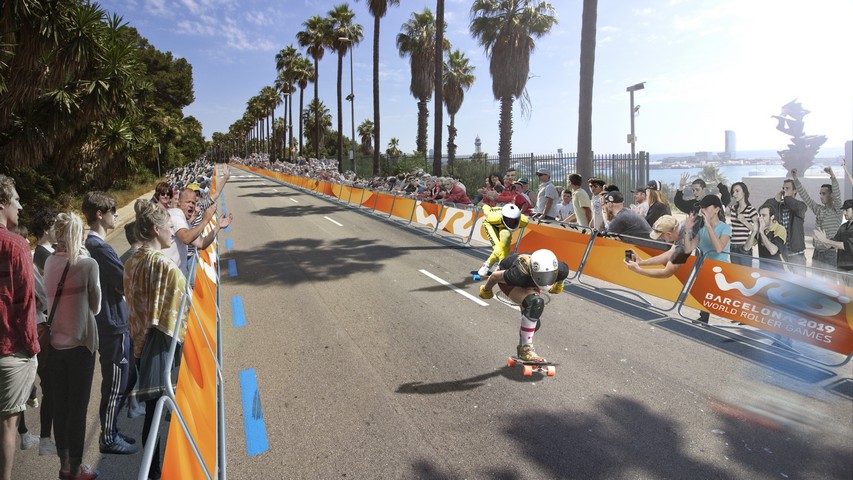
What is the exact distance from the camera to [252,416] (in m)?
4.46

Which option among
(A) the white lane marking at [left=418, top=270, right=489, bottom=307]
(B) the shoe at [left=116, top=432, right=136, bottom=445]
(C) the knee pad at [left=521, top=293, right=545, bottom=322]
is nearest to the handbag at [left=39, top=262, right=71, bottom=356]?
(B) the shoe at [left=116, top=432, right=136, bottom=445]

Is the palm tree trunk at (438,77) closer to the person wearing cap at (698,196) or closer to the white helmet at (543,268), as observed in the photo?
the person wearing cap at (698,196)

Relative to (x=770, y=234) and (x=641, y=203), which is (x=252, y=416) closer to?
(x=770, y=234)

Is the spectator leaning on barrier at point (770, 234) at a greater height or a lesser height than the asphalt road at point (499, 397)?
greater

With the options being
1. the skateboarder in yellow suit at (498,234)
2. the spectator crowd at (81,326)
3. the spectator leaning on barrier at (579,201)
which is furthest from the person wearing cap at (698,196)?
the spectator crowd at (81,326)

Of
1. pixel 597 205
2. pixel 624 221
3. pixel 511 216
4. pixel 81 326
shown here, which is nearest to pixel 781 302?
pixel 624 221

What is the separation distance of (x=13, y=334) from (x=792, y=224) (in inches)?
374

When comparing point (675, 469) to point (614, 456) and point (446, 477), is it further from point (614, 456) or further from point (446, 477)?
point (446, 477)

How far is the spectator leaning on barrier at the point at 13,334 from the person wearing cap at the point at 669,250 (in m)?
6.63

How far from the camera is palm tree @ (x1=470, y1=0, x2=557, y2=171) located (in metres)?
27.2

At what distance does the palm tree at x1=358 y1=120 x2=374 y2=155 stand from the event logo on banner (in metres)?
70.9

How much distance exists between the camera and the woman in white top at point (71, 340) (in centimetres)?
347

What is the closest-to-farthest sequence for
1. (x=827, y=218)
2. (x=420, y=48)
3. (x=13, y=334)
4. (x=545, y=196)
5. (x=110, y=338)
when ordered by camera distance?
(x=13, y=334), (x=110, y=338), (x=827, y=218), (x=545, y=196), (x=420, y=48)

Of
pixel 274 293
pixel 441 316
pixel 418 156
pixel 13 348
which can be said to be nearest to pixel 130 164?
pixel 274 293
